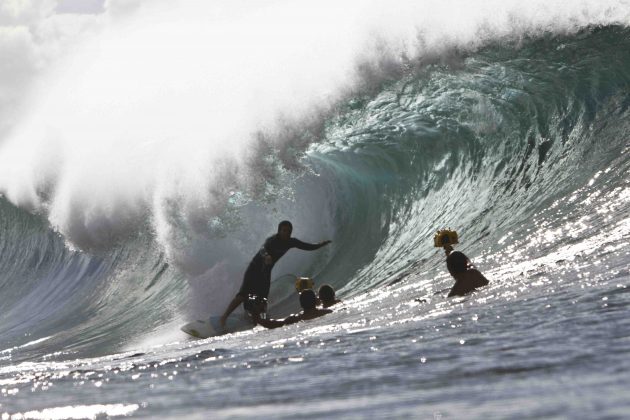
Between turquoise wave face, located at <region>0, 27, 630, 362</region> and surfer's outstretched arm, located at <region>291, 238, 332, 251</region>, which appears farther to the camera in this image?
turquoise wave face, located at <region>0, 27, 630, 362</region>

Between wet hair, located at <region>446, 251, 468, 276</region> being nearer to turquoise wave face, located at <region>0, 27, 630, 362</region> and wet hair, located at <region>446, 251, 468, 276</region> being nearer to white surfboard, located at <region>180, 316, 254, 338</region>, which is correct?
turquoise wave face, located at <region>0, 27, 630, 362</region>

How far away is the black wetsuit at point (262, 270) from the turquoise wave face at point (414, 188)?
1025mm

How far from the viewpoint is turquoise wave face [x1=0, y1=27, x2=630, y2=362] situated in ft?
40.9

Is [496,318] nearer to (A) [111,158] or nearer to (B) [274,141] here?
(B) [274,141]

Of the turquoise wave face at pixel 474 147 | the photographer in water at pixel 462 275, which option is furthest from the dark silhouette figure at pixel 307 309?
the turquoise wave face at pixel 474 147

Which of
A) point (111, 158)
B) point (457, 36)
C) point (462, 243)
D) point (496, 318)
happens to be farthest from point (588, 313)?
point (111, 158)

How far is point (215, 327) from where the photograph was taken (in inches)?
422

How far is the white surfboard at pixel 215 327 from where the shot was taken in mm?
10539

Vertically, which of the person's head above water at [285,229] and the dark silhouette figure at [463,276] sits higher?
the person's head above water at [285,229]

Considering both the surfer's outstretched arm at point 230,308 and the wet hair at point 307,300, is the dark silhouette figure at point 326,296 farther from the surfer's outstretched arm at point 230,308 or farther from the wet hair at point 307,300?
the surfer's outstretched arm at point 230,308

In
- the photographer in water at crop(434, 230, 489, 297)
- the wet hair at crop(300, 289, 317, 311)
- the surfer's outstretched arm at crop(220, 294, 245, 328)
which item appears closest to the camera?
the photographer in water at crop(434, 230, 489, 297)

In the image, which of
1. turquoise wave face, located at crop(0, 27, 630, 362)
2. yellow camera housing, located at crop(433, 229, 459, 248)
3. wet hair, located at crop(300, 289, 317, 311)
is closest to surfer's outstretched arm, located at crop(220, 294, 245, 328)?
turquoise wave face, located at crop(0, 27, 630, 362)

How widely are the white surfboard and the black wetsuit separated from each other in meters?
0.30

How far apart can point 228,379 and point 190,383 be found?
8.3 inches
